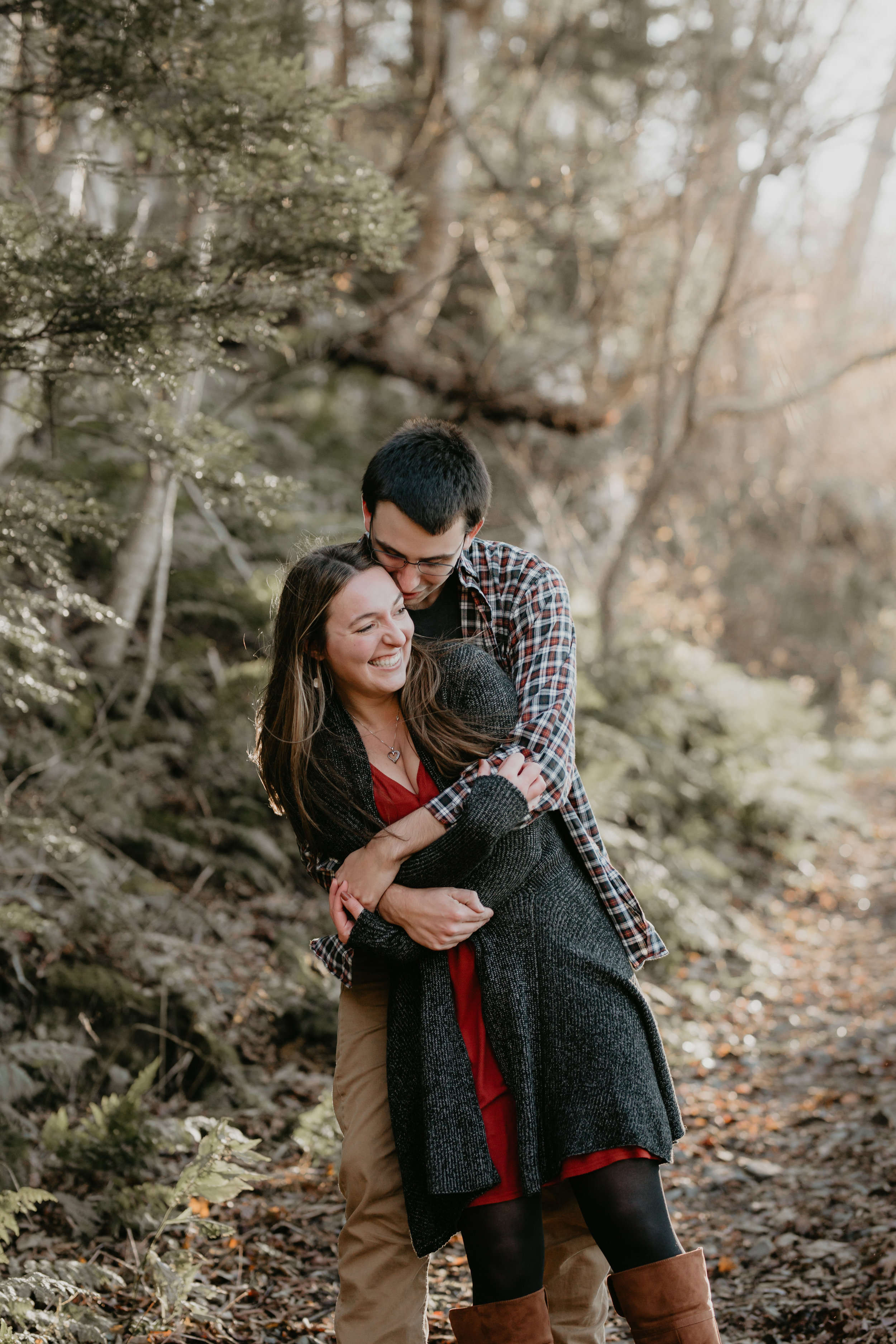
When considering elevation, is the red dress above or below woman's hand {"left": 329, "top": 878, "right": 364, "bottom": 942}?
below

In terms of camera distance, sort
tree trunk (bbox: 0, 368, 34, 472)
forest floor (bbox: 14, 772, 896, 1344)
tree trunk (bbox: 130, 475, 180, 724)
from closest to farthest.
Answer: forest floor (bbox: 14, 772, 896, 1344) < tree trunk (bbox: 0, 368, 34, 472) < tree trunk (bbox: 130, 475, 180, 724)

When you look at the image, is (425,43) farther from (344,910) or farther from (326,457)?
(344,910)

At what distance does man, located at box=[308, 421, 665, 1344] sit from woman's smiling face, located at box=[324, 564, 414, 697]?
0.16 m

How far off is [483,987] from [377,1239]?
714 millimetres

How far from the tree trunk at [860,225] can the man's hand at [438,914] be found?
1820 centimetres

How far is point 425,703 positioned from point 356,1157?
1146 mm

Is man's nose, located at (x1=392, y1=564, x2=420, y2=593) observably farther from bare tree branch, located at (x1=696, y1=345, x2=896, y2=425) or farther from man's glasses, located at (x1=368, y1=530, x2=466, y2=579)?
bare tree branch, located at (x1=696, y1=345, x2=896, y2=425)

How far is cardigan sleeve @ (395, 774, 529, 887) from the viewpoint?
2.44m

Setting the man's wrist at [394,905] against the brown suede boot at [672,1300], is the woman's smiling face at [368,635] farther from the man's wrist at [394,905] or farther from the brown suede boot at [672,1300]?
the brown suede boot at [672,1300]

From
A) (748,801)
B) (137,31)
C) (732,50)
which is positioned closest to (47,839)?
(137,31)

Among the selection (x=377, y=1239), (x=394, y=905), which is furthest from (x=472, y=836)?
(x=377, y=1239)

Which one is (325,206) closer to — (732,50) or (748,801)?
(748,801)

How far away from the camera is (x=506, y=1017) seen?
2518 mm

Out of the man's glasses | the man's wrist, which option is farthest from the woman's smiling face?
the man's wrist
